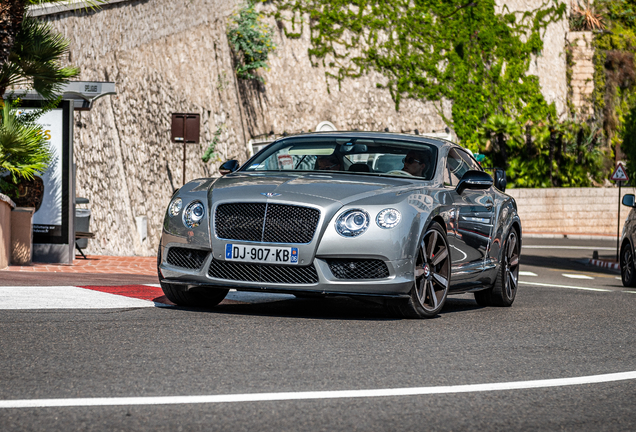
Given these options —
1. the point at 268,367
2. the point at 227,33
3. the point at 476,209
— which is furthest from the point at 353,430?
the point at 227,33

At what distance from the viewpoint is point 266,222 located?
7203mm

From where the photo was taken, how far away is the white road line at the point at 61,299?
769 cm

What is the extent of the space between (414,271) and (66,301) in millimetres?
2902

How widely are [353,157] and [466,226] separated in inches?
45.9

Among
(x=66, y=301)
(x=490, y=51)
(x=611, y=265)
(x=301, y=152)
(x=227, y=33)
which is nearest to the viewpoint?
(x=66, y=301)

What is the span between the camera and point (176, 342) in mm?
5906

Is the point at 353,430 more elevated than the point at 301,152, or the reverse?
the point at 301,152

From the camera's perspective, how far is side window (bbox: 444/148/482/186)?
873cm

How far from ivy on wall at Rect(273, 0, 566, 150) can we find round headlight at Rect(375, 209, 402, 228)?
21481mm

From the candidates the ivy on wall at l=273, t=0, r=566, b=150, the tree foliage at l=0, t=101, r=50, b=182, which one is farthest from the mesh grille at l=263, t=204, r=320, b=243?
the ivy on wall at l=273, t=0, r=566, b=150

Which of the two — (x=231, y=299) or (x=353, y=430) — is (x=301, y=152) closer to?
(x=231, y=299)

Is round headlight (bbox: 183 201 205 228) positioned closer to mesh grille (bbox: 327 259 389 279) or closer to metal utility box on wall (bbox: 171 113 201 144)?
mesh grille (bbox: 327 259 389 279)

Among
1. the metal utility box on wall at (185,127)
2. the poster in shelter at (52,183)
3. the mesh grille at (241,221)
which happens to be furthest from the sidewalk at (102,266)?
the mesh grille at (241,221)

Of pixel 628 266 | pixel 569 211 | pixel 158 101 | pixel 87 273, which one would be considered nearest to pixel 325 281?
pixel 87 273
